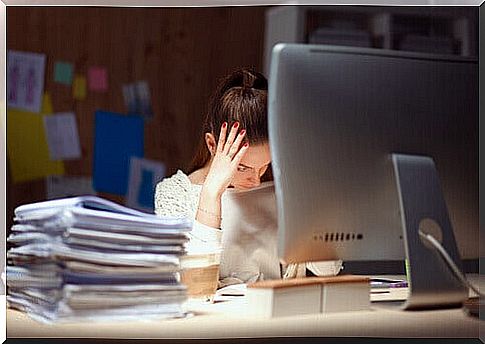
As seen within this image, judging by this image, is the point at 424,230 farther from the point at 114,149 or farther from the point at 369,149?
the point at 114,149

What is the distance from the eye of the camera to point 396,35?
209cm

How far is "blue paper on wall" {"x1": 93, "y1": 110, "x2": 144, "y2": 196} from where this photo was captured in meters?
2.13

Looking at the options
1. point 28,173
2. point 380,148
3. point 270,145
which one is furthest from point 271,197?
point 28,173

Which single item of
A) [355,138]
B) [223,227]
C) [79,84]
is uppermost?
[79,84]

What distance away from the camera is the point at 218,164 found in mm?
2133

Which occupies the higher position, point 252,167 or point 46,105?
point 46,105

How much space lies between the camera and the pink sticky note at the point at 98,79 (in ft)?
6.97

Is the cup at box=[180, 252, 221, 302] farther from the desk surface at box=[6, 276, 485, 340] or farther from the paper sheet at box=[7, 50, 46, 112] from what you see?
the paper sheet at box=[7, 50, 46, 112]

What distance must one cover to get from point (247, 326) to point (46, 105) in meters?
0.69

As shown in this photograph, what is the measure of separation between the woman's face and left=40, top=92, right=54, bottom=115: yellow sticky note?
18.1 inches

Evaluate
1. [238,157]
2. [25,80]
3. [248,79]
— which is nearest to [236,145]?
[238,157]

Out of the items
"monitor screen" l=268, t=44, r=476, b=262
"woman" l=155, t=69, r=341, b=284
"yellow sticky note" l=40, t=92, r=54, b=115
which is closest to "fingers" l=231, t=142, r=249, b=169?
"woman" l=155, t=69, r=341, b=284

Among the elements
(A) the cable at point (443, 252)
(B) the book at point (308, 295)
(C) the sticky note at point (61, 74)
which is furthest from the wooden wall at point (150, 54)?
(A) the cable at point (443, 252)

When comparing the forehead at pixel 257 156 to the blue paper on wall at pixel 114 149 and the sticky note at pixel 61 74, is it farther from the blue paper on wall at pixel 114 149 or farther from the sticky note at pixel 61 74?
the sticky note at pixel 61 74
